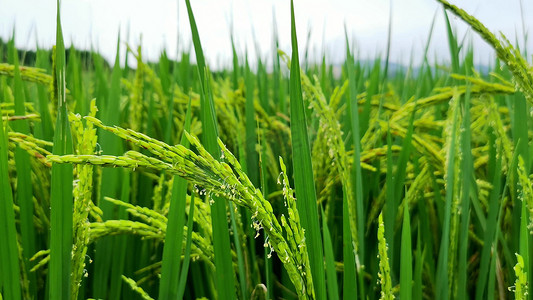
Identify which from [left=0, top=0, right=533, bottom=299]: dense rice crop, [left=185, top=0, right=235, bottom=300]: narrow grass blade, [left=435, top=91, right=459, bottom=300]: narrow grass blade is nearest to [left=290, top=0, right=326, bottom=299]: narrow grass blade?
[left=0, top=0, right=533, bottom=299]: dense rice crop

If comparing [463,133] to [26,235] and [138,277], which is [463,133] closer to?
[138,277]

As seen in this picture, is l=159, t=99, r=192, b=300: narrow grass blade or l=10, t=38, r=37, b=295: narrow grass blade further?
l=10, t=38, r=37, b=295: narrow grass blade

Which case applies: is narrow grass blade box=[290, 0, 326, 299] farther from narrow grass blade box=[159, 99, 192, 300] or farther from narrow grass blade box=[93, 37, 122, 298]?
narrow grass blade box=[93, 37, 122, 298]

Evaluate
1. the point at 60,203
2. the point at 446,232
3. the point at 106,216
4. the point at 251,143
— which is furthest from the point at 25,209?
the point at 446,232

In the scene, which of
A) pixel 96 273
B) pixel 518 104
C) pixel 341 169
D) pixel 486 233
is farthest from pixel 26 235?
pixel 518 104

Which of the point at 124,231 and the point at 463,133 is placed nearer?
the point at 124,231

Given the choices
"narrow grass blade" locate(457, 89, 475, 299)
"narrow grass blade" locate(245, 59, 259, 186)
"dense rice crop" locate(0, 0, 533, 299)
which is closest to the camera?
"dense rice crop" locate(0, 0, 533, 299)
